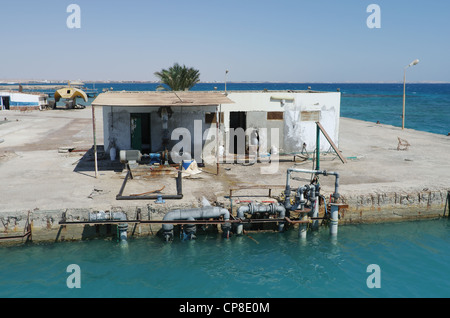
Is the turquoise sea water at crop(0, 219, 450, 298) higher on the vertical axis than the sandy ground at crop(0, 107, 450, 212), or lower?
lower

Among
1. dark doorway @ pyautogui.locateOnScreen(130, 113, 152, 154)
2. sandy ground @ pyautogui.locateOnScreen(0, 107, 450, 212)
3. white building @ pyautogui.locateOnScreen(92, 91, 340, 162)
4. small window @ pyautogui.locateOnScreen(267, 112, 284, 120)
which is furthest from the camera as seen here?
small window @ pyautogui.locateOnScreen(267, 112, 284, 120)

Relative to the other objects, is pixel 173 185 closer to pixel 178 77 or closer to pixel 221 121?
pixel 221 121

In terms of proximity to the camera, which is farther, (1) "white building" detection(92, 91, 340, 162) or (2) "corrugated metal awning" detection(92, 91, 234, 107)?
(1) "white building" detection(92, 91, 340, 162)

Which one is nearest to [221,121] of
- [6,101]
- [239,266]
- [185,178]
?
[185,178]

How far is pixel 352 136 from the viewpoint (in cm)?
2944

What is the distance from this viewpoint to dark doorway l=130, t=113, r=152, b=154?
19672mm

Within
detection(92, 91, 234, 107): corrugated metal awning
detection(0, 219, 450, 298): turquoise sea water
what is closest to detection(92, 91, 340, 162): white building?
detection(92, 91, 234, 107): corrugated metal awning

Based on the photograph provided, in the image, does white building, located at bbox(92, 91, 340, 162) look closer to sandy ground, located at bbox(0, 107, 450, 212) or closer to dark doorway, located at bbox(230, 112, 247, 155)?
dark doorway, located at bbox(230, 112, 247, 155)

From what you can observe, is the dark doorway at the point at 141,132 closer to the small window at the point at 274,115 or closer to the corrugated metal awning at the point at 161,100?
the corrugated metal awning at the point at 161,100

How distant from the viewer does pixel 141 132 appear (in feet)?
65.5

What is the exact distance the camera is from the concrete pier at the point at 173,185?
13219 mm

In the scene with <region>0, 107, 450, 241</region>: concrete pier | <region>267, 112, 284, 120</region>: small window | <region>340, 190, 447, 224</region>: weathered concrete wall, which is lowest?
<region>340, 190, 447, 224</region>: weathered concrete wall

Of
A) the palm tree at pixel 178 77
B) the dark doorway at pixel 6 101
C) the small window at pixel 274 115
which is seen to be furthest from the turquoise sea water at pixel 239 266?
the dark doorway at pixel 6 101
